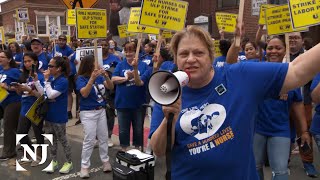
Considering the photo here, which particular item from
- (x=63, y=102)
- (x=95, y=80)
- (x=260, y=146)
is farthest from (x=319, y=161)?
(x=63, y=102)

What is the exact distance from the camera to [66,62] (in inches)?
208

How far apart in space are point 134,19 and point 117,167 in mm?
4098

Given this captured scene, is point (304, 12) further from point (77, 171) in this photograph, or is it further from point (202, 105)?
point (77, 171)

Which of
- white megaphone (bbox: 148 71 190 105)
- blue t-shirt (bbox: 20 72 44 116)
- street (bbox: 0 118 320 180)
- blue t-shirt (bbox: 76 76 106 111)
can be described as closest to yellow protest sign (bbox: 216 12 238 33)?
street (bbox: 0 118 320 180)

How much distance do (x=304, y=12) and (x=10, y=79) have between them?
463 centimetres

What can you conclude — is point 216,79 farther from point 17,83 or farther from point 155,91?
point 17,83

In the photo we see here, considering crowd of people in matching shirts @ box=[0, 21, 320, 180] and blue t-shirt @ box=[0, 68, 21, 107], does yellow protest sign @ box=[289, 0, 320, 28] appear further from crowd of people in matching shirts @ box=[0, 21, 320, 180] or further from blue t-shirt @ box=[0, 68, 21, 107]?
blue t-shirt @ box=[0, 68, 21, 107]

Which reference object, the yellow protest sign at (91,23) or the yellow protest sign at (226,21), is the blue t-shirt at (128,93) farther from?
the yellow protest sign at (226,21)

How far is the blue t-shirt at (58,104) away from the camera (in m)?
5.18

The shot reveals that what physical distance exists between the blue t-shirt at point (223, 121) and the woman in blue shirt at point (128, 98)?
353 centimetres

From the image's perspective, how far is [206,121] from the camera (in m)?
2.00

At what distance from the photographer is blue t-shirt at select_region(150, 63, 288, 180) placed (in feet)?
6.57

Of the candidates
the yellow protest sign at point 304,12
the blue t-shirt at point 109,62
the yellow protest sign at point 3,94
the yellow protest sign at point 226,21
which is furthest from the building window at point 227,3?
the yellow protest sign at point 3,94

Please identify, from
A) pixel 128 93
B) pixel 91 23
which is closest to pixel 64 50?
pixel 91 23
